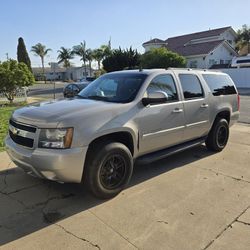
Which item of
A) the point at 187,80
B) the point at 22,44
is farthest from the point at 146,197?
the point at 22,44

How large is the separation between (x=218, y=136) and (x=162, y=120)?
214cm

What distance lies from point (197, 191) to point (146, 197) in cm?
80

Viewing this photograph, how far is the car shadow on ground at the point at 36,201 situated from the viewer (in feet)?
11.7

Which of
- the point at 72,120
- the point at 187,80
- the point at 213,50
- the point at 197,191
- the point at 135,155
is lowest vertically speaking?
the point at 197,191

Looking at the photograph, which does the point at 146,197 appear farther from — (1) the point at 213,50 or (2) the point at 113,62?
(1) the point at 213,50

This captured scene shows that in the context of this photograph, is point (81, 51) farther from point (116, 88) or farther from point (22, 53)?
point (116, 88)

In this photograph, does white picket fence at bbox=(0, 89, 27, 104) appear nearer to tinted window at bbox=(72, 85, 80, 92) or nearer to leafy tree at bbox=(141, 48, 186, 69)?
tinted window at bbox=(72, 85, 80, 92)

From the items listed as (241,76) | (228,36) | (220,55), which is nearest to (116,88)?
(241,76)

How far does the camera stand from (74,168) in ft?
12.5

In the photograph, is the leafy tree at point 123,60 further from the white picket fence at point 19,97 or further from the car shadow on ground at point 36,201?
the car shadow on ground at point 36,201

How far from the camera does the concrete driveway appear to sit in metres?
3.25

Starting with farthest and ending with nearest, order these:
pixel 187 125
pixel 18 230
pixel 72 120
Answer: pixel 187 125
pixel 72 120
pixel 18 230

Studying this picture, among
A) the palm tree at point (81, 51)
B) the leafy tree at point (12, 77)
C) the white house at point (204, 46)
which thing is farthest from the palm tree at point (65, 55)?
the leafy tree at point (12, 77)

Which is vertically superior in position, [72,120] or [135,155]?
[72,120]
